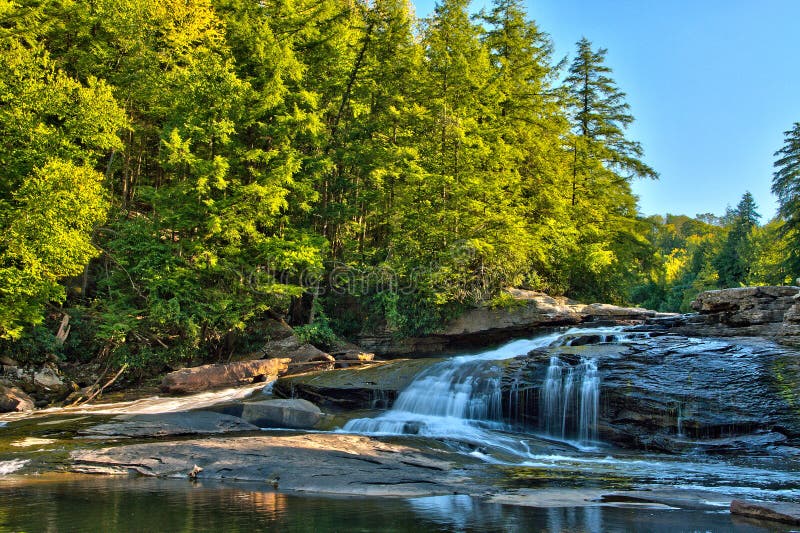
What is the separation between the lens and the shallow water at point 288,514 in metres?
5.29

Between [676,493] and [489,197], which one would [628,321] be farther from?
[676,493]

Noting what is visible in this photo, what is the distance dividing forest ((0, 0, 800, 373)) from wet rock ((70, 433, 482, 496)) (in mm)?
8814

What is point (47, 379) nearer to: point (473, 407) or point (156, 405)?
point (156, 405)

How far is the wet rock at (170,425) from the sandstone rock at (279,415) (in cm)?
24

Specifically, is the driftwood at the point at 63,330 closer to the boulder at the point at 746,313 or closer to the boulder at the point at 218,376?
the boulder at the point at 218,376

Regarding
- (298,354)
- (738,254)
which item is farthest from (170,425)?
(738,254)

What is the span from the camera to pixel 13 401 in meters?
14.8

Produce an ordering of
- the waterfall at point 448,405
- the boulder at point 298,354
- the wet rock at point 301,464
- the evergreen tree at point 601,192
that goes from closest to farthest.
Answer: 1. the wet rock at point 301,464
2. the waterfall at point 448,405
3. the boulder at point 298,354
4. the evergreen tree at point 601,192

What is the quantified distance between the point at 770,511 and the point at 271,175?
17897mm

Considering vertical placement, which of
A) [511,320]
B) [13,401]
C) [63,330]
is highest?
[511,320]

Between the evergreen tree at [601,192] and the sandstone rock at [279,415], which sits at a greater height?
the evergreen tree at [601,192]

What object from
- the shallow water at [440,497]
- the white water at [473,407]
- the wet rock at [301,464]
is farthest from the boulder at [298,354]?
the wet rock at [301,464]

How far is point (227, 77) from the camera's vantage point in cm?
1936

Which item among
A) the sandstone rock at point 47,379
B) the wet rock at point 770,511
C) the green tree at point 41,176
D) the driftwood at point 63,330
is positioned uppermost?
the green tree at point 41,176
